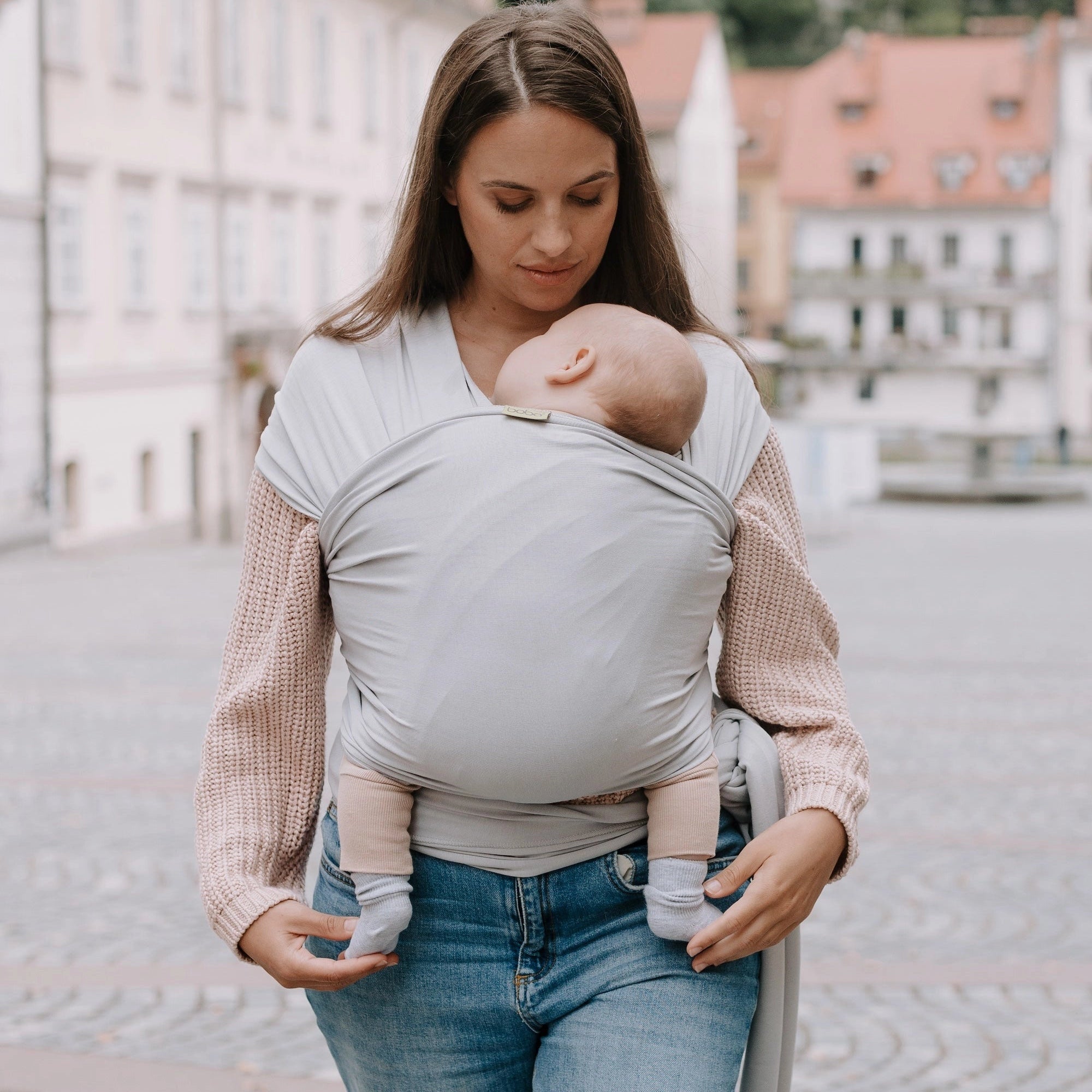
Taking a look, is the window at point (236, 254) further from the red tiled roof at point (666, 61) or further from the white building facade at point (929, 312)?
the white building facade at point (929, 312)

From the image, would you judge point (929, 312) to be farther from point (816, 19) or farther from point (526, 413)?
point (526, 413)

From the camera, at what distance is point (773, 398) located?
240 cm

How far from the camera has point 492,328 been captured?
85.7 inches

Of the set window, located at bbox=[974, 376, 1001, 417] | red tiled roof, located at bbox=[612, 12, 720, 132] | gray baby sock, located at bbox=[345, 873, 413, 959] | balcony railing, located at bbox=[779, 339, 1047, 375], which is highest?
red tiled roof, located at bbox=[612, 12, 720, 132]

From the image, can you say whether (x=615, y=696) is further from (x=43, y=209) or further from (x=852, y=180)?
(x=852, y=180)

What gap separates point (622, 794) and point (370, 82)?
3524cm

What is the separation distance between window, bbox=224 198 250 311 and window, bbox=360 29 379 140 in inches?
232

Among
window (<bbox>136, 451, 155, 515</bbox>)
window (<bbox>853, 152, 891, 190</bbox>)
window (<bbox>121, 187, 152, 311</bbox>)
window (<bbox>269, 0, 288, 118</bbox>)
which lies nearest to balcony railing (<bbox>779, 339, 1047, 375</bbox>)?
window (<bbox>853, 152, 891, 190</bbox>)

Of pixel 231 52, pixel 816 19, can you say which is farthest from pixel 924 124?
pixel 231 52

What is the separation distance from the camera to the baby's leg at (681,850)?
6.43 ft

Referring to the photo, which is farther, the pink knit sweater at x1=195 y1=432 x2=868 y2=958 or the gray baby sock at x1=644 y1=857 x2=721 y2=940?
the pink knit sweater at x1=195 y1=432 x2=868 y2=958

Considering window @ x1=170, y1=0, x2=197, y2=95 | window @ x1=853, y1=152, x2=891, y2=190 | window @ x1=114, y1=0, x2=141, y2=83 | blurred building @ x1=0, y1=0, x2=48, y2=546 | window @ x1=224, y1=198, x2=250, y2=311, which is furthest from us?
window @ x1=853, y1=152, x2=891, y2=190

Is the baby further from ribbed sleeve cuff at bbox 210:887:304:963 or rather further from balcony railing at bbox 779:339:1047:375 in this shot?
balcony railing at bbox 779:339:1047:375

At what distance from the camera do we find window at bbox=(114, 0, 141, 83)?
25.8 m
